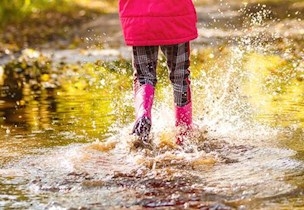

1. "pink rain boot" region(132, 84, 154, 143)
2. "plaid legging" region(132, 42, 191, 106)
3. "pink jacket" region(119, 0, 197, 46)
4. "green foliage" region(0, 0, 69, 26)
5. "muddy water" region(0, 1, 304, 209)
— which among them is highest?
"pink jacket" region(119, 0, 197, 46)

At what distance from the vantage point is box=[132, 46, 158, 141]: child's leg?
5.62 m

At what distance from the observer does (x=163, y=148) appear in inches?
223

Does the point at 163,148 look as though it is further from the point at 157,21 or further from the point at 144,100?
the point at 157,21

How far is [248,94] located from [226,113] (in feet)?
3.58

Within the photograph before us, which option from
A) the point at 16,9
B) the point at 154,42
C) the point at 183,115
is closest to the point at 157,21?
the point at 154,42

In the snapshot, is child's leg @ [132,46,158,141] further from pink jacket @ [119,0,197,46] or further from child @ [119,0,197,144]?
pink jacket @ [119,0,197,46]

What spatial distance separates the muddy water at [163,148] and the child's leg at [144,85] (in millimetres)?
156

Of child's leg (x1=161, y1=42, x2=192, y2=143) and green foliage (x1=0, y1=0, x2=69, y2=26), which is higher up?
child's leg (x1=161, y1=42, x2=192, y2=143)

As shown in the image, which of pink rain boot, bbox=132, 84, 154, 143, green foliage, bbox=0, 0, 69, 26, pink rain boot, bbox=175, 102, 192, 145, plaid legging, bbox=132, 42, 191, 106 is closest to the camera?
pink rain boot, bbox=132, 84, 154, 143

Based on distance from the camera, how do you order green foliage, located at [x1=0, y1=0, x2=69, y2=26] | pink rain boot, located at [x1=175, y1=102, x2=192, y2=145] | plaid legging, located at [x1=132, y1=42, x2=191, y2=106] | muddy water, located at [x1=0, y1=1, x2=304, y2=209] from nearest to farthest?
muddy water, located at [x1=0, y1=1, x2=304, y2=209], plaid legging, located at [x1=132, y1=42, x2=191, y2=106], pink rain boot, located at [x1=175, y1=102, x2=192, y2=145], green foliage, located at [x1=0, y1=0, x2=69, y2=26]

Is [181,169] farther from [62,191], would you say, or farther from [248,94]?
[248,94]

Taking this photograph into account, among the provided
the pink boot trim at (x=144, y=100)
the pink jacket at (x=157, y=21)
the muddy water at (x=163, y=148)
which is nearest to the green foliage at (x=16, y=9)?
the muddy water at (x=163, y=148)

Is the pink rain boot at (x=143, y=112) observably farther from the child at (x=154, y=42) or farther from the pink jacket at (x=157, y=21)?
the pink jacket at (x=157, y=21)

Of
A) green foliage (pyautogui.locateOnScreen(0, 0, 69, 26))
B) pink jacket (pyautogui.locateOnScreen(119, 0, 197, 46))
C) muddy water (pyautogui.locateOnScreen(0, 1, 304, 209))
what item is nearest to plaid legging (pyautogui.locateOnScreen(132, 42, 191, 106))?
pink jacket (pyautogui.locateOnScreen(119, 0, 197, 46))
